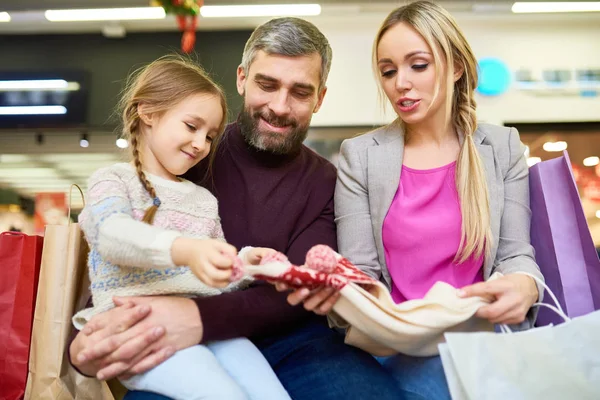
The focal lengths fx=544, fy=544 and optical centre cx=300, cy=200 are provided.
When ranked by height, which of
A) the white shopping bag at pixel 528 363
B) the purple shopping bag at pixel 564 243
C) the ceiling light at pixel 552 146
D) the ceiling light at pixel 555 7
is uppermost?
the ceiling light at pixel 555 7

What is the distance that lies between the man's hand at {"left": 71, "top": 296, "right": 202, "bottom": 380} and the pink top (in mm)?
600

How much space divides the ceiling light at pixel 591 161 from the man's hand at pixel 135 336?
502 cm

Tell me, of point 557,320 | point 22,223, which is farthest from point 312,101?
point 22,223

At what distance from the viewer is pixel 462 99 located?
1.71 m

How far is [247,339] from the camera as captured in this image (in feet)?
4.59

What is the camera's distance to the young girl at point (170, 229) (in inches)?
43.3

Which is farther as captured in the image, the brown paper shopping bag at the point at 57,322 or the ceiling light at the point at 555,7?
the ceiling light at the point at 555,7

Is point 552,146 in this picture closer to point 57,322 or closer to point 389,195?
point 389,195

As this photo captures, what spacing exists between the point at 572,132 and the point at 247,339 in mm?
4857

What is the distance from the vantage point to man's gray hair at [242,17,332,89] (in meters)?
1.71

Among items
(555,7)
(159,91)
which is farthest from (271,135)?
(555,7)

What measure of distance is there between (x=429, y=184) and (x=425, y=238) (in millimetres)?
171

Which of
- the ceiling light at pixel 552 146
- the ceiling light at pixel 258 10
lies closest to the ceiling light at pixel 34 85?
the ceiling light at pixel 258 10

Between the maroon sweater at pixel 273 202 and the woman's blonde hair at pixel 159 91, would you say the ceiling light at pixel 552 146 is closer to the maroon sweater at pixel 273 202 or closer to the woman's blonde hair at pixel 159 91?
the maroon sweater at pixel 273 202
